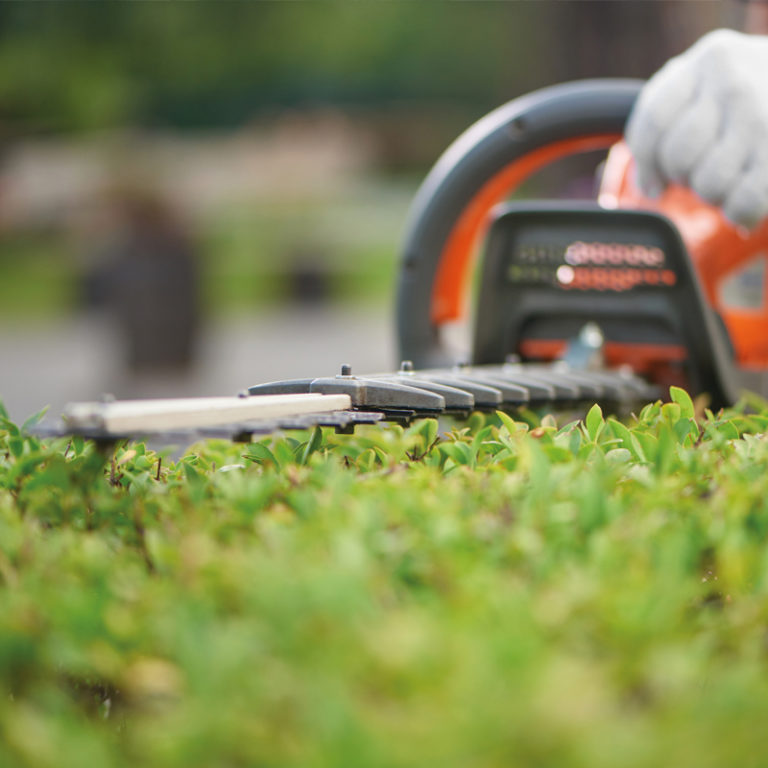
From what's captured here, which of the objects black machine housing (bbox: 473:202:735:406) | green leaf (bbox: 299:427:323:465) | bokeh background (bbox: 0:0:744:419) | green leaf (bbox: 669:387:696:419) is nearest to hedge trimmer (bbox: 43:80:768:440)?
black machine housing (bbox: 473:202:735:406)

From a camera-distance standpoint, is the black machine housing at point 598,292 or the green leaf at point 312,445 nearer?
the green leaf at point 312,445

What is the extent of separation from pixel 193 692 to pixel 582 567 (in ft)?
1.09

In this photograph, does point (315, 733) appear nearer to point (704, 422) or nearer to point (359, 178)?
point (704, 422)

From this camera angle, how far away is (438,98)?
26.4 meters

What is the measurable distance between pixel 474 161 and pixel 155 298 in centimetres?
763

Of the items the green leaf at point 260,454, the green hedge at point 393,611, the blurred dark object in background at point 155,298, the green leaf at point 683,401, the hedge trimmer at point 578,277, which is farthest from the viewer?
the blurred dark object in background at point 155,298

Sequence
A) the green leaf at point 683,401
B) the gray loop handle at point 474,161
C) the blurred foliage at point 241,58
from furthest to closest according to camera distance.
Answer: the blurred foliage at point 241,58, the gray loop handle at point 474,161, the green leaf at point 683,401

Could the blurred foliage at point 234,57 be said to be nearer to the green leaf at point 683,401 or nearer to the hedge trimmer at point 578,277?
the hedge trimmer at point 578,277

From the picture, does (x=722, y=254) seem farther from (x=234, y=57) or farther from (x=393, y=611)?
(x=234, y=57)

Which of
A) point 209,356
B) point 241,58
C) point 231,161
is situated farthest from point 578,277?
point 241,58

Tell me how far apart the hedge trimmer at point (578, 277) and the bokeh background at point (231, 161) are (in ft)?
16.3

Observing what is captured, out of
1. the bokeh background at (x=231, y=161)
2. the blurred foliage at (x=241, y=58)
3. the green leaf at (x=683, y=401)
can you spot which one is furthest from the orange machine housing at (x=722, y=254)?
the blurred foliage at (x=241, y=58)

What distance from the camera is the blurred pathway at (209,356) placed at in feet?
31.7

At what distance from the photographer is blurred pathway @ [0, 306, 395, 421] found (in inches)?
380
